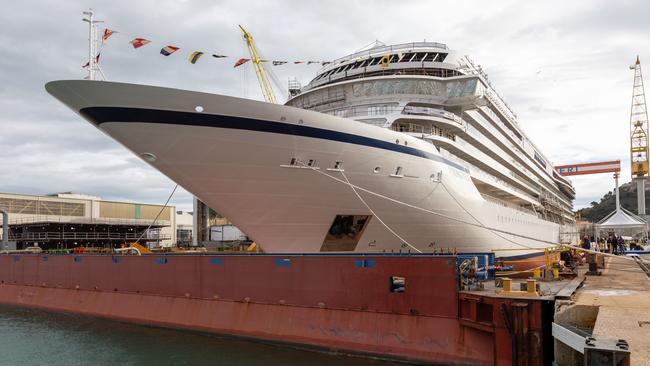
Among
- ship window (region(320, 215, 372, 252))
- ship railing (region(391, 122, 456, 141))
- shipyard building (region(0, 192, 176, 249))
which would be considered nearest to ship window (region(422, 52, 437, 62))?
ship railing (region(391, 122, 456, 141))

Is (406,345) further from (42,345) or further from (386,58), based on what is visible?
(386,58)

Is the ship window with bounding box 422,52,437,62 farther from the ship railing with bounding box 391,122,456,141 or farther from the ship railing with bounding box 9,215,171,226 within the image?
A: the ship railing with bounding box 9,215,171,226

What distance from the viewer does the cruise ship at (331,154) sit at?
515 inches

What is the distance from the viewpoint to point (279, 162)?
45.5 feet

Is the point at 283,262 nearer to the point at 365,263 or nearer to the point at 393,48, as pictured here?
the point at 365,263

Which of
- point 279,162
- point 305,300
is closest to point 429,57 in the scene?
point 279,162

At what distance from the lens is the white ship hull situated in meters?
13.0

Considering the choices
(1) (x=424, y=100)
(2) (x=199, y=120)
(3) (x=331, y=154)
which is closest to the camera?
(2) (x=199, y=120)

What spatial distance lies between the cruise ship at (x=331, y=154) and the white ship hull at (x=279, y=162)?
3 cm

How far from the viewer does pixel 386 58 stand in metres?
22.5

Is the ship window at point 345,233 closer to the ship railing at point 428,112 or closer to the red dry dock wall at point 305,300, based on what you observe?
the red dry dock wall at point 305,300

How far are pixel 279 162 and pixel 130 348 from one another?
6.97 meters

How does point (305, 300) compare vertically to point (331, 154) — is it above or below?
below

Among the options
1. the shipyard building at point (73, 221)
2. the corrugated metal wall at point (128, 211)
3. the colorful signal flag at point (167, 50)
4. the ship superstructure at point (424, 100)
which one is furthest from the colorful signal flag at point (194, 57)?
the corrugated metal wall at point (128, 211)
